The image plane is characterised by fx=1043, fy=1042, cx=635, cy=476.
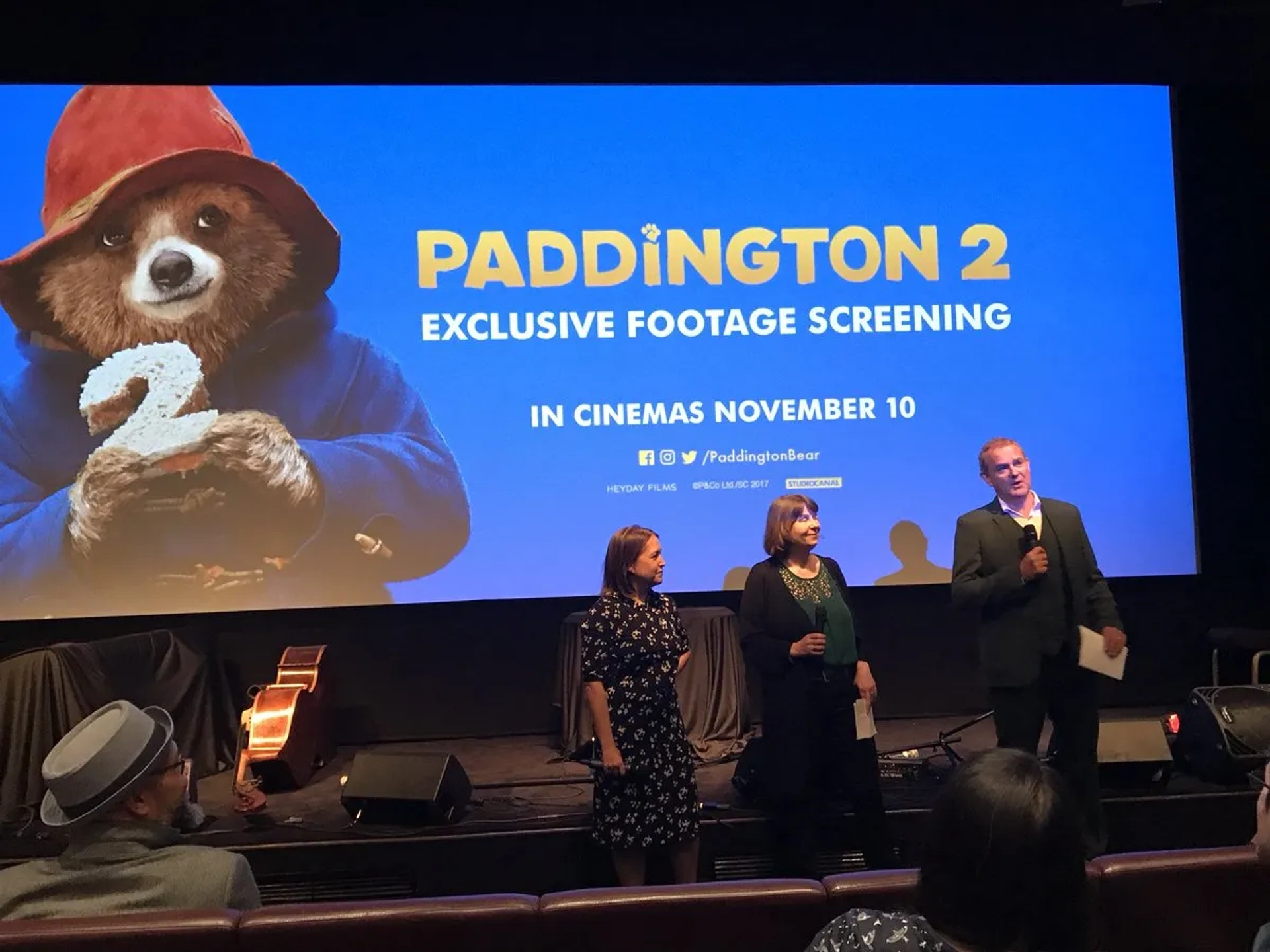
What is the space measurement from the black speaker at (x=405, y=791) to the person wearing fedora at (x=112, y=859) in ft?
6.07

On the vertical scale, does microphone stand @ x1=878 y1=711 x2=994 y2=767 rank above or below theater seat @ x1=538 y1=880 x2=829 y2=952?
below

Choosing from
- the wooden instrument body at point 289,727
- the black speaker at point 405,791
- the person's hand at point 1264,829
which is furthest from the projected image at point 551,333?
the person's hand at point 1264,829

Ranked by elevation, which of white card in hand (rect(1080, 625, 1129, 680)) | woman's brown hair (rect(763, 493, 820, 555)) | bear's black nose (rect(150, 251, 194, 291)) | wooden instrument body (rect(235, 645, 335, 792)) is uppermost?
bear's black nose (rect(150, 251, 194, 291))

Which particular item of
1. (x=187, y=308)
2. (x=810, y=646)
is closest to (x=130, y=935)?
(x=810, y=646)

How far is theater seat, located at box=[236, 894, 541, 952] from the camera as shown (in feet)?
4.87

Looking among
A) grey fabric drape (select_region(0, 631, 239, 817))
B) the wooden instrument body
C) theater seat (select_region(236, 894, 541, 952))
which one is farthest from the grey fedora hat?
grey fabric drape (select_region(0, 631, 239, 817))

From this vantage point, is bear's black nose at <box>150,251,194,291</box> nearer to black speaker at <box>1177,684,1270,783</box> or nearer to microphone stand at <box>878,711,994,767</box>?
microphone stand at <box>878,711,994,767</box>

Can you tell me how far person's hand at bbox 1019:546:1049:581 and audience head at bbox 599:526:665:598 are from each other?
1148 millimetres

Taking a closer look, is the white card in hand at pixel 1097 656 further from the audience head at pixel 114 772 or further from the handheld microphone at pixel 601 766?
the audience head at pixel 114 772

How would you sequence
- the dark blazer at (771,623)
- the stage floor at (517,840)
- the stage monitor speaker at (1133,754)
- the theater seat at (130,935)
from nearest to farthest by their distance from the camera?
the theater seat at (130,935), the dark blazer at (771,623), the stage floor at (517,840), the stage monitor speaker at (1133,754)

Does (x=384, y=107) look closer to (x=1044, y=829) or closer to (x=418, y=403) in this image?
(x=418, y=403)

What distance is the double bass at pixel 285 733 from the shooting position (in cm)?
401

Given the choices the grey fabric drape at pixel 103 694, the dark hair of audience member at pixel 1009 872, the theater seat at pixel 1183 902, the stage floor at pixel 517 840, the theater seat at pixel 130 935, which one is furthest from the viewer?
the grey fabric drape at pixel 103 694

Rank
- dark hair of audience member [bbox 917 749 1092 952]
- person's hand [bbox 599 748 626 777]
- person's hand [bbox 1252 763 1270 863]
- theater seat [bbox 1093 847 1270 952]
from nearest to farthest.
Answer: dark hair of audience member [bbox 917 749 1092 952], person's hand [bbox 1252 763 1270 863], theater seat [bbox 1093 847 1270 952], person's hand [bbox 599 748 626 777]
